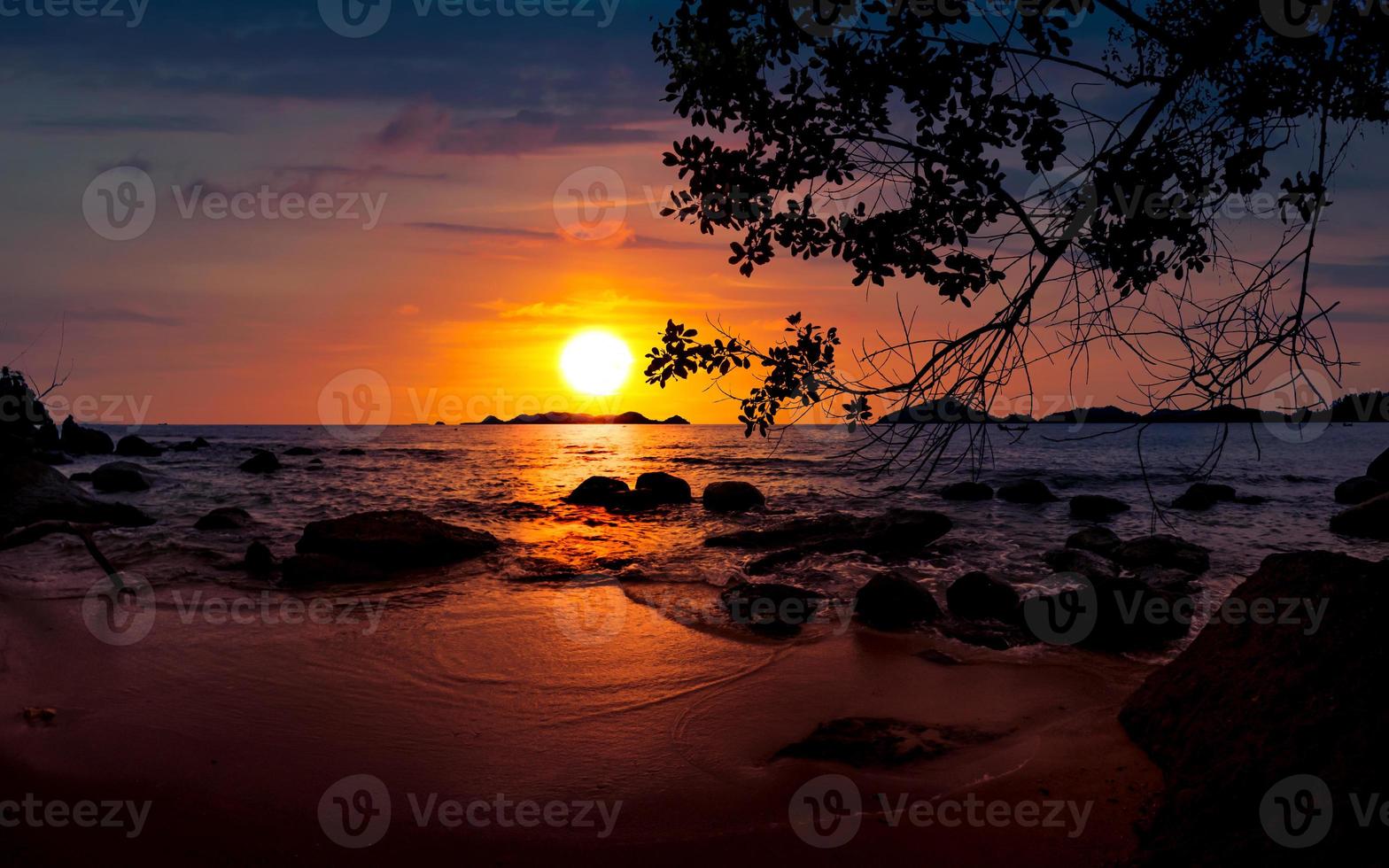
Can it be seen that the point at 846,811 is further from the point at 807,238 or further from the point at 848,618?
the point at 848,618

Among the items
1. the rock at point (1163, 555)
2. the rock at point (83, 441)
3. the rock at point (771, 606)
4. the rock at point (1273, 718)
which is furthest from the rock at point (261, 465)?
the rock at point (1273, 718)

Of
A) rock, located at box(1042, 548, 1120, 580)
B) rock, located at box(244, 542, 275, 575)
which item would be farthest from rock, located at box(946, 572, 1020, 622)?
rock, located at box(244, 542, 275, 575)

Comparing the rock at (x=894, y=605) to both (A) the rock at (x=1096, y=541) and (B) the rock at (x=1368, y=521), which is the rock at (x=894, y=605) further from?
(B) the rock at (x=1368, y=521)

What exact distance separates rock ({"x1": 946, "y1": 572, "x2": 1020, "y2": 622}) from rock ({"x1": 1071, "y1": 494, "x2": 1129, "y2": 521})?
1201 cm

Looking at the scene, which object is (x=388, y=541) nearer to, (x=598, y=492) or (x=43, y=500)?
(x=43, y=500)

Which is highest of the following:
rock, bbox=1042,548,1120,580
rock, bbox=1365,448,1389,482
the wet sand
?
rock, bbox=1365,448,1389,482

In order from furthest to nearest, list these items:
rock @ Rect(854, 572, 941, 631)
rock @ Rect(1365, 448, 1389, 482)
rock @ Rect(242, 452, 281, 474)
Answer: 1. rock @ Rect(242, 452, 281, 474)
2. rock @ Rect(1365, 448, 1389, 482)
3. rock @ Rect(854, 572, 941, 631)

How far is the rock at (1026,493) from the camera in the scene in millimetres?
22578

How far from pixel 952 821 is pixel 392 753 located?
3576 mm

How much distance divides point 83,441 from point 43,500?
156ft

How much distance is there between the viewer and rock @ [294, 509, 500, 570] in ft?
36.4

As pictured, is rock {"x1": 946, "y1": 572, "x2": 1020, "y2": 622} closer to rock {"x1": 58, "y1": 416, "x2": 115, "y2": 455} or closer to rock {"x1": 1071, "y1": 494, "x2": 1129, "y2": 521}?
rock {"x1": 1071, "y1": 494, "x2": 1129, "y2": 521}

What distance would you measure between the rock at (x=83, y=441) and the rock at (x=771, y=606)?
56495mm

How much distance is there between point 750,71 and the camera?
15.3ft
